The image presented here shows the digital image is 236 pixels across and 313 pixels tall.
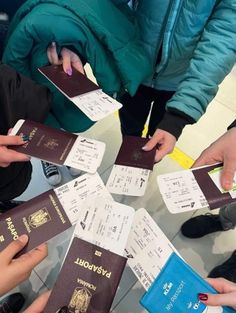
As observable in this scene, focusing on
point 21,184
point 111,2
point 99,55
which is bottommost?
point 21,184

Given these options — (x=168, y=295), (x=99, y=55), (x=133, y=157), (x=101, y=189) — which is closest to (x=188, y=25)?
(x=99, y=55)

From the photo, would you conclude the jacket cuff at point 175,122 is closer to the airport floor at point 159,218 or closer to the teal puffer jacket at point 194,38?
the teal puffer jacket at point 194,38

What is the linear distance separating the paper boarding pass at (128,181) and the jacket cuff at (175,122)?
Answer: 0.15 metres

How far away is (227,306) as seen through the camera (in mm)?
667

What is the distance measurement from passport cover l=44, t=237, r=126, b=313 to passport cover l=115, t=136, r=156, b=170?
11.1 inches

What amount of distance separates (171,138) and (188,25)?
0.32 metres

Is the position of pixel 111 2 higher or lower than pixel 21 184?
higher

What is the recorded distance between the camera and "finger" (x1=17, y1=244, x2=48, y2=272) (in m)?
0.69

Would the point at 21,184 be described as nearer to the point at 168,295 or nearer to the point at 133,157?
the point at 133,157

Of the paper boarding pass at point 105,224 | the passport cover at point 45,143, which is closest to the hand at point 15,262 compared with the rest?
the paper boarding pass at point 105,224

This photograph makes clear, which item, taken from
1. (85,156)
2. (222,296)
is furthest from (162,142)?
(222,296)

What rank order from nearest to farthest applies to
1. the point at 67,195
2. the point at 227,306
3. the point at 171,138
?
1. the point at 227,306
2. the point at 67,195
3. the point at 171,138

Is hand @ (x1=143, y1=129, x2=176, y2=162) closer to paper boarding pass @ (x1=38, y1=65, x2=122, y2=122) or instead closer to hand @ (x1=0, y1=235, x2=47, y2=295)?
paper boarding pass @ (x1=38, y1=65, x2=122, y2=122)

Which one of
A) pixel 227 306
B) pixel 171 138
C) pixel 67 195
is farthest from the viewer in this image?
pixel 171 138
